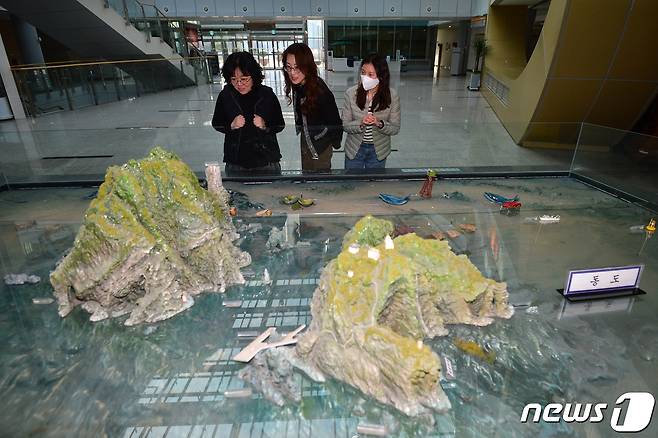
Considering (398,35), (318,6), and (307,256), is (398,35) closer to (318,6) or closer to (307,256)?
(318,6)

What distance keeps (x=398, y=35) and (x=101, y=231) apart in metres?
23.4

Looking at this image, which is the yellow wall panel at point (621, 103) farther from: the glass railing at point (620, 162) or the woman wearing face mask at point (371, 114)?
the woman wearing face mask at point (371, 114)

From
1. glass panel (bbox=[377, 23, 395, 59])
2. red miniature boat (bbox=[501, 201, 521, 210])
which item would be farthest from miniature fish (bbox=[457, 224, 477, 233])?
glass panel (bbox=[377, 23, 395, 59])

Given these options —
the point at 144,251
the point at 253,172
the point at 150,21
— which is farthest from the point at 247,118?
the point at 150,21

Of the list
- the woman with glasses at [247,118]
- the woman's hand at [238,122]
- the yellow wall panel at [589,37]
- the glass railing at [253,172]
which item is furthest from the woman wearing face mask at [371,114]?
the yellow wall panel at [589,37]

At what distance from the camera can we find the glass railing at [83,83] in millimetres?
10133

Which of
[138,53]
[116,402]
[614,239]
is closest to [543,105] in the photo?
[614,239]

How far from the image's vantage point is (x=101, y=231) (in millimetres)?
2395

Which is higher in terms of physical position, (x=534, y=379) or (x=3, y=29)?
(x=3, y=29)

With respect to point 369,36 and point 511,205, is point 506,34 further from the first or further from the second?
point 511,205

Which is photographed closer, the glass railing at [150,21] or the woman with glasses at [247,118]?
the woman with glasses at [247,118]

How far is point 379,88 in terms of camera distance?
3.68 meters

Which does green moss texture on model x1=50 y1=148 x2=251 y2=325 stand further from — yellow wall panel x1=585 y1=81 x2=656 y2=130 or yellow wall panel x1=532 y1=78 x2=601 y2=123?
yellow wall panel x1=585 y1=81 x2=656 y2=130

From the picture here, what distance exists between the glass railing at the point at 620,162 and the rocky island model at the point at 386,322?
289 cm
